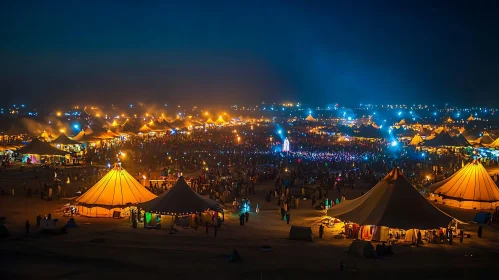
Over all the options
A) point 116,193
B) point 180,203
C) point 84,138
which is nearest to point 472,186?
point 180,203

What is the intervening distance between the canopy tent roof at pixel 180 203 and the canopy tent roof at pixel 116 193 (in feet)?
5.39

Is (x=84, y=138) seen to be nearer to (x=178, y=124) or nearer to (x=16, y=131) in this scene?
(x=16, y=131)

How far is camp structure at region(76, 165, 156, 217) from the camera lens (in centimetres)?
2259

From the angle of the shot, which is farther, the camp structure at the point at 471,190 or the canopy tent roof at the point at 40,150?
the canopy tent roof at the point at 40,150

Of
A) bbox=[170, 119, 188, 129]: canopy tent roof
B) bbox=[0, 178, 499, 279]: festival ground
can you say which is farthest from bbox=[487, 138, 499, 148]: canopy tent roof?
bbox=[170, 119, 188, 129]: canopy tent roof

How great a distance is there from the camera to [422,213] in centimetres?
1984

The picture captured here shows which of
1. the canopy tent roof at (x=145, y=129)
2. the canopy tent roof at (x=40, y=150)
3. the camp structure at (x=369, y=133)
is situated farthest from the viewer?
the canopy tent roof at (x=145, y=129)

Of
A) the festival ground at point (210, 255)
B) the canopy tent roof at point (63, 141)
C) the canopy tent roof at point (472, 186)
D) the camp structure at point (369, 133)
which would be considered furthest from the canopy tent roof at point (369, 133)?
the festival ground at point (210, 255)

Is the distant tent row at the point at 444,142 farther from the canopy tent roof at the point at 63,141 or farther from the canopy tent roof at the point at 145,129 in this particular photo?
the canopy tent roof at the point at 145,129

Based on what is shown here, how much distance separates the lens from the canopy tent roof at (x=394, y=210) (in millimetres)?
19359

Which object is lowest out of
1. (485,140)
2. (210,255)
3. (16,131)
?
(210,255)

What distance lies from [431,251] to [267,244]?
570 cm

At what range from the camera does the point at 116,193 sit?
22984mm

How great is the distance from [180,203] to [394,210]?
853 cm
